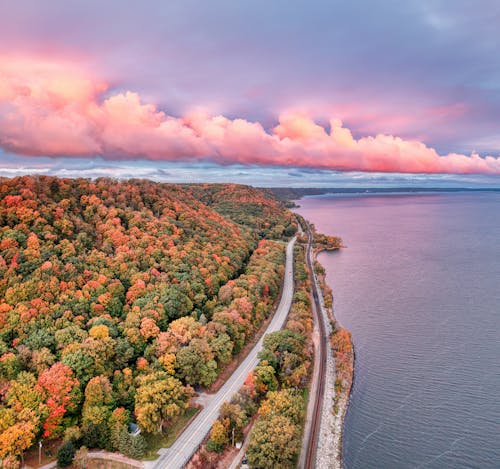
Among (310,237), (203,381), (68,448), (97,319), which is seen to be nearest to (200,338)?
(203,381)

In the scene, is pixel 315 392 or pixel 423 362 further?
pixel 423 362

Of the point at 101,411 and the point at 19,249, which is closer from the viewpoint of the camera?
the point at 101,411

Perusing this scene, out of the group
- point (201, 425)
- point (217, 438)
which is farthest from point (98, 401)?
point (217, 438)

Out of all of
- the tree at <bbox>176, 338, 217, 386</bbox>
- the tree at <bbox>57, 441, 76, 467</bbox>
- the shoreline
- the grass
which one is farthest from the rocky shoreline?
the tree at <bbox>57, 441, 76, 467</bbox>

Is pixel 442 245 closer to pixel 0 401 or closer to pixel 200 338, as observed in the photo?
pixel 200 338

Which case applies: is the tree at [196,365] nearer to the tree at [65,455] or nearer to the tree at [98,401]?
the tree at [98,401]

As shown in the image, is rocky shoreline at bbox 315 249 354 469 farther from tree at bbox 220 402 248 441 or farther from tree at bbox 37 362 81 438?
tree at bbox 37 362 81 438

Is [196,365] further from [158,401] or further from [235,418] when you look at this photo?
[235,418]

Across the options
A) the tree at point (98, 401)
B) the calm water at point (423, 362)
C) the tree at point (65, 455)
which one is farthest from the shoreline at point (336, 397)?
Answer: the tree at point (65, 455)
